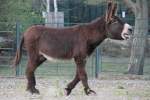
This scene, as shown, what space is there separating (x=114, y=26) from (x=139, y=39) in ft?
24.7

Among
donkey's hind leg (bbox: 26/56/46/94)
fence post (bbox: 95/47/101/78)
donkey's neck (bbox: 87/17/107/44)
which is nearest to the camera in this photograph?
donkey's neck (bbox: 87/17/107/44)

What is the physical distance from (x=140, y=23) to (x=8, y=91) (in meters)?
7.27

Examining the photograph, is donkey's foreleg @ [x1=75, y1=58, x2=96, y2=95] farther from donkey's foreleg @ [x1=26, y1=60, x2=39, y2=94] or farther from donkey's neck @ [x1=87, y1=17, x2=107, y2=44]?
donkey's foreleg @ [x1=26, y1=60, x2=39, y2=94]

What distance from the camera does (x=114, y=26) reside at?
11211mm

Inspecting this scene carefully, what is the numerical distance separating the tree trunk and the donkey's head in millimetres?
7338

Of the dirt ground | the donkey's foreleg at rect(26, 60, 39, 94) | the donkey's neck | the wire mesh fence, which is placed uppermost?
the donkey's neck

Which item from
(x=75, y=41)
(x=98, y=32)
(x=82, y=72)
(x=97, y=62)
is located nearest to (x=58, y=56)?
(x=75, y=41)

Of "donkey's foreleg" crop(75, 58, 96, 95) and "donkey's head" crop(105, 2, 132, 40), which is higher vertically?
"donkey's head" crop(105, 2, 132, 40)

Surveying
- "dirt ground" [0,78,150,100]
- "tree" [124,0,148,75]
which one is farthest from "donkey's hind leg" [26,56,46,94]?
"tree" [124,0,148,75]

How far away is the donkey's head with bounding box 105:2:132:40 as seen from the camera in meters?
11.1

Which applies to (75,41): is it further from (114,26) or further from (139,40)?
(139,40)

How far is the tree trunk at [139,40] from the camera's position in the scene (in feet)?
61.3

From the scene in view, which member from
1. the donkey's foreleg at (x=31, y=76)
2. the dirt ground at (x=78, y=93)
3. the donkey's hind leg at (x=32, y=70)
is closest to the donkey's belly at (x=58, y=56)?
the donkey's hind leg at (x=32, y=70)

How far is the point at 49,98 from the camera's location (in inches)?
444
